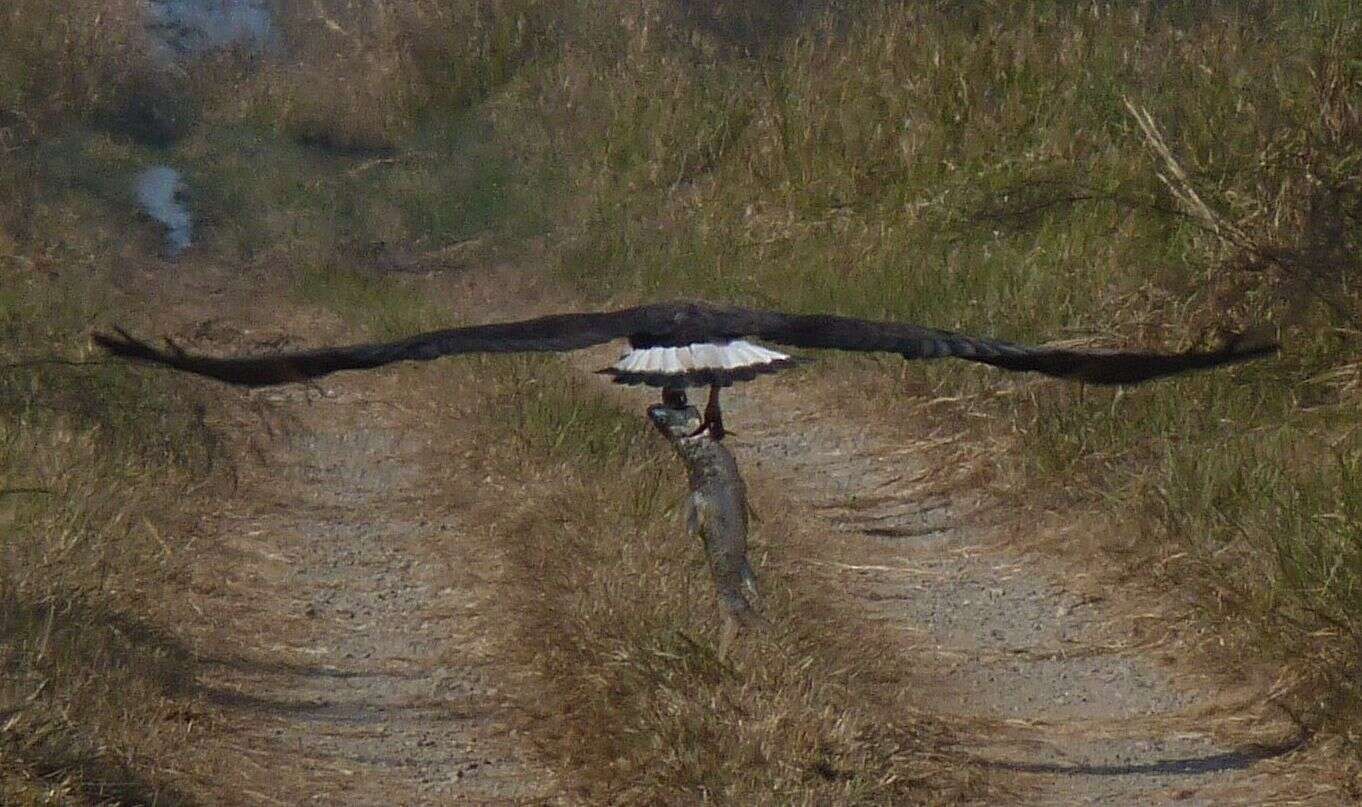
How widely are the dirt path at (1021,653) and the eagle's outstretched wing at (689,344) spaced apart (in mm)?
937

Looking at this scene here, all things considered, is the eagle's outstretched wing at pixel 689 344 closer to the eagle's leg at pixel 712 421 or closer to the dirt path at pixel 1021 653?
the eagle's leg at pixel 712 421

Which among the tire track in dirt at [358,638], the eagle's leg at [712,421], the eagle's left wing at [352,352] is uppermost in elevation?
the eagle's left wing at [352,352]

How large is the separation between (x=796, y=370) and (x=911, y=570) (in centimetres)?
234

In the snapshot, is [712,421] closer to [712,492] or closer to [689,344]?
[712,492]

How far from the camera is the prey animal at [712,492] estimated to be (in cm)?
436

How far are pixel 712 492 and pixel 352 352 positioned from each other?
1160 mm

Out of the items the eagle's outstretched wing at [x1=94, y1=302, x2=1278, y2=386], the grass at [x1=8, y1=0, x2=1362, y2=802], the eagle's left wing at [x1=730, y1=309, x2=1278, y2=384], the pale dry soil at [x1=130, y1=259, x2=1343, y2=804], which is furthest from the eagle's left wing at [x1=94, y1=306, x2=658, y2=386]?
the pale dry soil at [x1=130, y1=259, x2=1343, y2=804]

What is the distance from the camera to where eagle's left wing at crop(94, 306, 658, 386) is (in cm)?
339

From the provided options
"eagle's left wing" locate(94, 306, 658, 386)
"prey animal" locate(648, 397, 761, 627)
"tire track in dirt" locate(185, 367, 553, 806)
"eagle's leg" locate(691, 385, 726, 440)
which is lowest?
"tire track in dirt" locate(185, 367, 553, 806)

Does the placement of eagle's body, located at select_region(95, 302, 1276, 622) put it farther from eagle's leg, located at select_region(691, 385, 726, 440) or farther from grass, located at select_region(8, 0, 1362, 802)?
grass, located at select_region(8, 0, 1362, 802)

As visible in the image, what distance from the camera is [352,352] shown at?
11.4 feet

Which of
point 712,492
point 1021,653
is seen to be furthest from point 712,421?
point 1021,653

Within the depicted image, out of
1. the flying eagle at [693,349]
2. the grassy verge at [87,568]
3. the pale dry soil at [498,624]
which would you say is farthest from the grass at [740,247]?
the flying eagle at [693,349]

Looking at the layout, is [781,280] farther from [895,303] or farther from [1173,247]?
[1173,247]
